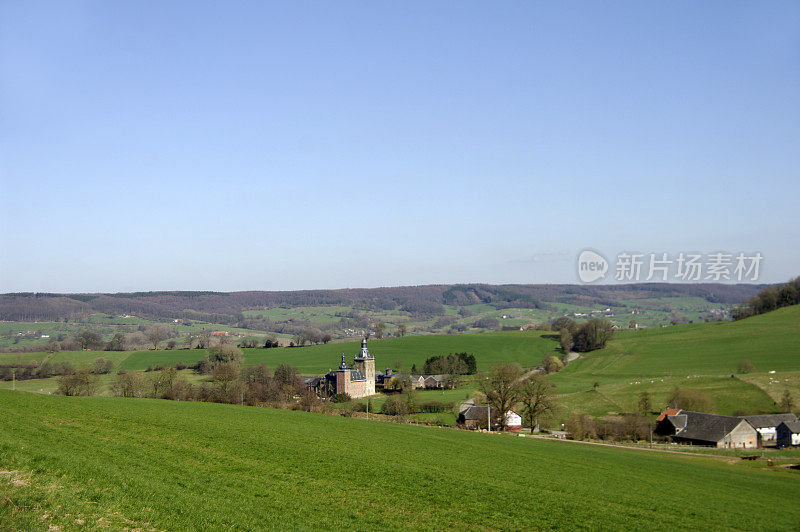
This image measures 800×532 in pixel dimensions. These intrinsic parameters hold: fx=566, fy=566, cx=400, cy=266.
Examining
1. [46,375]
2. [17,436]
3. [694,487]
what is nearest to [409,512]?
[17,436]

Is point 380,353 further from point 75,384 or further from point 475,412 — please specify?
point 75,384

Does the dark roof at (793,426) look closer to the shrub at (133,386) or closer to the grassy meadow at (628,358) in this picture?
the grassy meadow at (628,358)

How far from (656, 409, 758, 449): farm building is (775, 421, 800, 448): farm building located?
2921 mm

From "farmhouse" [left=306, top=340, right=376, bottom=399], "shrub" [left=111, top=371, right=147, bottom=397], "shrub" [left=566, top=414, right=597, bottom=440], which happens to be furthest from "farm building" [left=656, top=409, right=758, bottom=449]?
"shrub" [left=111, top=371, right=147, bottom=397]

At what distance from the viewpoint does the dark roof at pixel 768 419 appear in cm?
6469

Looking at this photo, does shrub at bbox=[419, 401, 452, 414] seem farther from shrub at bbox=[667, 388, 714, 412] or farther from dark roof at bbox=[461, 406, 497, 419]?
shrub at bbox=[667, 388, 714, 412]

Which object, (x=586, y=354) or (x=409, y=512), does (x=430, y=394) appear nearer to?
(x=586, y=354)

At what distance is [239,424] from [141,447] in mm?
11431

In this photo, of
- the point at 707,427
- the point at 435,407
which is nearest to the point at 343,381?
the point at 435,407

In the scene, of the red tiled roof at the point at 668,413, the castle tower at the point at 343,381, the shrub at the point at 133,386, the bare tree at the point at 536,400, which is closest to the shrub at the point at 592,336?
the castle tower at the point at 343,381

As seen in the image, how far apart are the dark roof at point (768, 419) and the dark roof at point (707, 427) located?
10.6 feet

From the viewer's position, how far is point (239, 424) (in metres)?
34.4

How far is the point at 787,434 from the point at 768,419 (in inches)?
107

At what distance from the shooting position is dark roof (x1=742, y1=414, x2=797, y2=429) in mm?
64688
